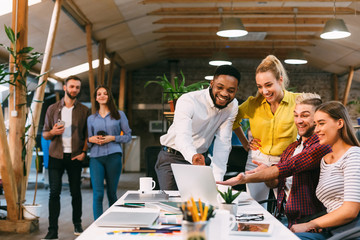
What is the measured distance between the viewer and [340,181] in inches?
81.0

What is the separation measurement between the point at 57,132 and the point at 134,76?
1156 centimetres

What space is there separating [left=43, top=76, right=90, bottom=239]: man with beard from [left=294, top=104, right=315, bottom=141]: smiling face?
7.80 ft

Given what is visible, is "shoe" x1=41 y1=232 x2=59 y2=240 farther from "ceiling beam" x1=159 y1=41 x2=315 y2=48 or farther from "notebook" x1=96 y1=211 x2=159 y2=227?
"ceiling beam" x1=159 y1=41 x2=315 y2=48

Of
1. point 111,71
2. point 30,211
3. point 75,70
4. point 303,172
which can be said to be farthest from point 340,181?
point 75,70

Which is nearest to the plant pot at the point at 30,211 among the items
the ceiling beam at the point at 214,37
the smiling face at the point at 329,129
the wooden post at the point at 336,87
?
the smiling face at the point at 329,129

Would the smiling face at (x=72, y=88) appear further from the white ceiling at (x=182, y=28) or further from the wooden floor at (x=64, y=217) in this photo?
the white ceiling at (x=182, y=28)

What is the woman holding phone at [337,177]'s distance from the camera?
191cm

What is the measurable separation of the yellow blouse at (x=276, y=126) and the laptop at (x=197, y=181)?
123cm

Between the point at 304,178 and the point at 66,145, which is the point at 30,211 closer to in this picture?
the point at 66,145

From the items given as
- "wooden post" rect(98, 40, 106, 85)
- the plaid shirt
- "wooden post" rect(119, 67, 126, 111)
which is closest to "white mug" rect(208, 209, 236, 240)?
the plaid shirt

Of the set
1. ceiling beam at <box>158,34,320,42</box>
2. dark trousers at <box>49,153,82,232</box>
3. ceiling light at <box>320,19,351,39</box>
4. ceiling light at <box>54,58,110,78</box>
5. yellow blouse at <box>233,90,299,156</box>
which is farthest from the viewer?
ceiling beam at <box>158,34,320,42</box>

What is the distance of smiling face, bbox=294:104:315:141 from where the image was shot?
2.49m

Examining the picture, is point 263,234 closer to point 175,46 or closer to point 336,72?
point 175,46

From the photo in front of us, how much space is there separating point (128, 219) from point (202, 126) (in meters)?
1.34
